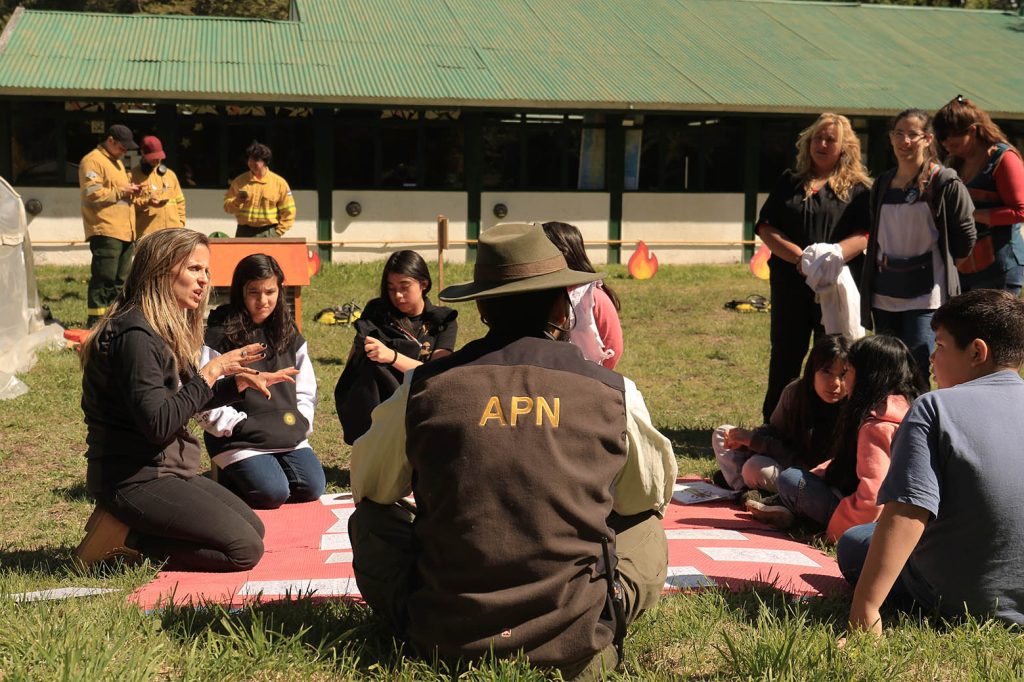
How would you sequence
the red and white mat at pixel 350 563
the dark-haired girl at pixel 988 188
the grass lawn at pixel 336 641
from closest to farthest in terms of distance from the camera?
the grass lawn at pixel 336 641
the red and white mat at pixel 350 563
the dark-haired girl at pixel 988 188

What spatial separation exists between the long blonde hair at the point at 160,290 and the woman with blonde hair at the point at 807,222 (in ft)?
12.8

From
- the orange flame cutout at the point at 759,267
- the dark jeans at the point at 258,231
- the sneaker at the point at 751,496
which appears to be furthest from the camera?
the orange flame cutout at the point at 759,267

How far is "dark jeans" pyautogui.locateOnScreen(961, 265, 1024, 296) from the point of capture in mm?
6965

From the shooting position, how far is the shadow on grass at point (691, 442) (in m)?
7.80

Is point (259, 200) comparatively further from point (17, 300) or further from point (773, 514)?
point (773, 514)

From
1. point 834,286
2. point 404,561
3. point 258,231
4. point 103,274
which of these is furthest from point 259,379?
point 258,231

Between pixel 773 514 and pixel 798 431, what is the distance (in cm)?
62

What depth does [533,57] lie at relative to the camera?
21547mm

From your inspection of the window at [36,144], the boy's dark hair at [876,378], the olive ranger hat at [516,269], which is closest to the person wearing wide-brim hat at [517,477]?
the olive ranger hat at [516,269]

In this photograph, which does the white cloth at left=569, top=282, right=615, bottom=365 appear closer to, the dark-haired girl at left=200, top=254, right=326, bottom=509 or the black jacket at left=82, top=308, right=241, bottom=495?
Answer: the dark-haired girl at left=200, top=254, right=326, bottom=509

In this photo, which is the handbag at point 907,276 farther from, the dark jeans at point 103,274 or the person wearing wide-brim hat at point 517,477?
the dark jeans at point 103,274

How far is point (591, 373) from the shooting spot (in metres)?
3.20

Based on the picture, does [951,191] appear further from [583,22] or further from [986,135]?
[583,22]

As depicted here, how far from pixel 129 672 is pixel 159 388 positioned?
1714 millimetres
